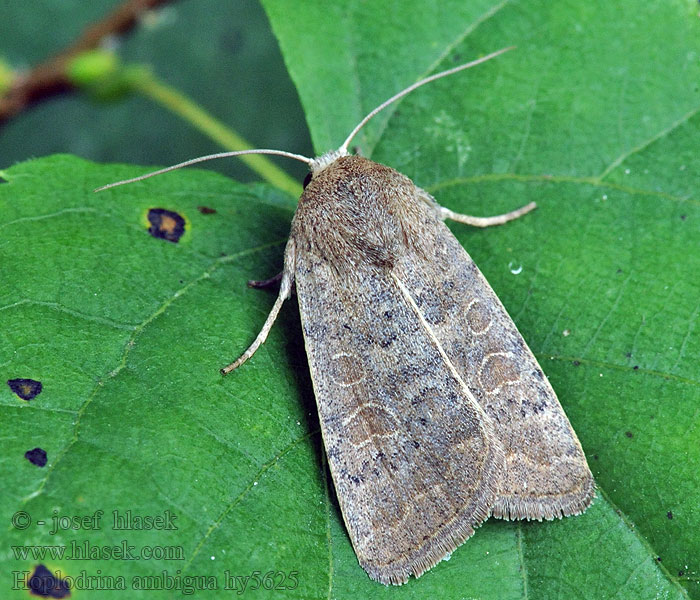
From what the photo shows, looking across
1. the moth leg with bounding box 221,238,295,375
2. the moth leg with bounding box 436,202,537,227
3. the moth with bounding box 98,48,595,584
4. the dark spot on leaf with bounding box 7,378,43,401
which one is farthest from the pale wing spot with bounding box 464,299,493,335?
the dark spot on leaf with bounding box 7,378,43,401

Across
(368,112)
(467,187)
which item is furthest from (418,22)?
(467,187)

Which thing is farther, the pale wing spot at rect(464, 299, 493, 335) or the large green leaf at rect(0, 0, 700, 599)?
the pale wing spot at rect(464, 299, 493, 335)

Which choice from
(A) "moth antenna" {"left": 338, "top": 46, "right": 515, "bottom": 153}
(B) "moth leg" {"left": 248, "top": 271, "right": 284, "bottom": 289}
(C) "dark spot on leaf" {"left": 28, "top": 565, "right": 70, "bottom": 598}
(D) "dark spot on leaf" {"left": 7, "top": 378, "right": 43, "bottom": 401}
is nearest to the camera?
(C) "dark spot on leaf" {"left": 28, "top": 565, "right": 70, "bottom": 598}

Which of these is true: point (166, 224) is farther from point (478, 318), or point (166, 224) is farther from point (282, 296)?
point (478, 318)

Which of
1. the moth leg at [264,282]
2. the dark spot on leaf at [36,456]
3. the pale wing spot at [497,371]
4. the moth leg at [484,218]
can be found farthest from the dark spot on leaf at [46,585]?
the moth leg at [484,218]

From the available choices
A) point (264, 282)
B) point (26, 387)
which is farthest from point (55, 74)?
point (26, 387)

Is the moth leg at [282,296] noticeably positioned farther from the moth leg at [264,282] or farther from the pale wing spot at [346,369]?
the pale wing spot at [346,369]

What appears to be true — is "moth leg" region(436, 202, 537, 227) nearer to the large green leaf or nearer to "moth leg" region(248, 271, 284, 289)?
the large green leaf
